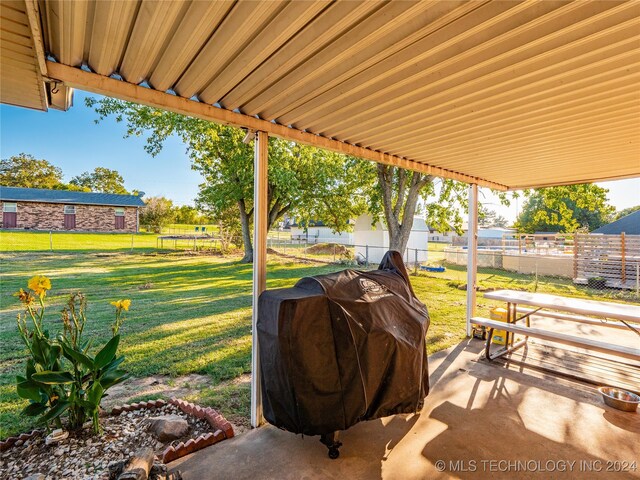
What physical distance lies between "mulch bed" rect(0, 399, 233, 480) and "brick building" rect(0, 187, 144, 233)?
1673 cm

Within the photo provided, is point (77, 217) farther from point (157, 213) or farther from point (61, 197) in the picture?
point (157, 213)

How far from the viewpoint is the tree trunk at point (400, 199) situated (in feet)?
29.5

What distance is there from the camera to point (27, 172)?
1744 cm

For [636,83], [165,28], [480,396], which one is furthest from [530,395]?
[165,28]

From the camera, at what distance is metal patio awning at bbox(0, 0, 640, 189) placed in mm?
1396

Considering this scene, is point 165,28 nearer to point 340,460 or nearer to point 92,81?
point 92,81

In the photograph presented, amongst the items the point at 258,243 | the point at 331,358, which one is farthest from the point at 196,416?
the point at 258,243

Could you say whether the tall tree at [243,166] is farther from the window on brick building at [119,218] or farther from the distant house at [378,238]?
the window on brick building at [119,218]

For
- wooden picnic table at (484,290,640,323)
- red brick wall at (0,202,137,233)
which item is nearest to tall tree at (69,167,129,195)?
red brick wall at (0,202,137,233)

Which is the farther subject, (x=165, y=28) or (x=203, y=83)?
(x=203, y=83)

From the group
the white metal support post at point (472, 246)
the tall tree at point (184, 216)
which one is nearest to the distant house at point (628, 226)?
the white metal support post at point (472, 246)

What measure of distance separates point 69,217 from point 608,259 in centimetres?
2204

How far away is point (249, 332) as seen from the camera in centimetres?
477

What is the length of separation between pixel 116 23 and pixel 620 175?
6.25m
